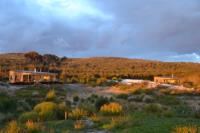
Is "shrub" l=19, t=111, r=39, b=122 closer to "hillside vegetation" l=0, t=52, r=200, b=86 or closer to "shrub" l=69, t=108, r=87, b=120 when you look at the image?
"shrub" l=69, t=108, r=87, b=120

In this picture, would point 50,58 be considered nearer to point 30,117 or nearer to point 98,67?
point 98,67

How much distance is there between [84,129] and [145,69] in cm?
15191

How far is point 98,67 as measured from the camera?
176500 mm

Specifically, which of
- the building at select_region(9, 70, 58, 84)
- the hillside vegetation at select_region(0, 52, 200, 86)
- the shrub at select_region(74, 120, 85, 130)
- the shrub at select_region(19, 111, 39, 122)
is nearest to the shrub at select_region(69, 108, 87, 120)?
the shrub at select_region(19, 111, 39, 122)

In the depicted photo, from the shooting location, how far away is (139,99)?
56.8m

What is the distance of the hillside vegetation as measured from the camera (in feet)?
452

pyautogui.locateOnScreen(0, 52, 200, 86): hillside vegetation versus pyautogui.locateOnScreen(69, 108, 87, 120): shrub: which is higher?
pyautogui.locateOnScreen(0, 52, 200, 86): hillside vegetation

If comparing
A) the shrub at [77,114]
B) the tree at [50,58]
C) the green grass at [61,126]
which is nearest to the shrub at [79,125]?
the green grass at [61,126]

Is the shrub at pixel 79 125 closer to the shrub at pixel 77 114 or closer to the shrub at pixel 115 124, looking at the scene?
the shrub at pixel 115 124

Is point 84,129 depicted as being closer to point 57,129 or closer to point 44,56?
Answer: point 57,129

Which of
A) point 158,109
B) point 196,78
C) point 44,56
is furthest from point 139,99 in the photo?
point 44,56

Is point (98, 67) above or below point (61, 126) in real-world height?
above

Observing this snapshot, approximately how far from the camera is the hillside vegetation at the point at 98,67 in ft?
452

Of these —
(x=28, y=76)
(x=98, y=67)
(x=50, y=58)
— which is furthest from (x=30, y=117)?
(x=98, y=67)
